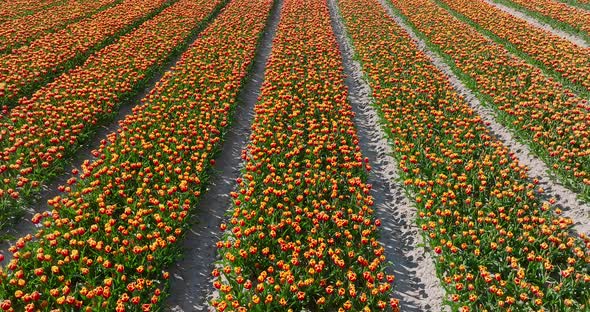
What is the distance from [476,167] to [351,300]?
5072 millimetres

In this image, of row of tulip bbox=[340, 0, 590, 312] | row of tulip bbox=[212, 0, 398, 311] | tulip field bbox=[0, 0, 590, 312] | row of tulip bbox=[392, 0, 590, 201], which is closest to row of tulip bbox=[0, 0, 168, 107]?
tulip field bbox=[0, 0, 590, 312]

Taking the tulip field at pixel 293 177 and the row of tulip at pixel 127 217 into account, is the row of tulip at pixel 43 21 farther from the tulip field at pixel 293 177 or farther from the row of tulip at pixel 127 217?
the row of tulip at pixel 127 217

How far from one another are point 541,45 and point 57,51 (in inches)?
815

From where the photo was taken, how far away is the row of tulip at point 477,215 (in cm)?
619

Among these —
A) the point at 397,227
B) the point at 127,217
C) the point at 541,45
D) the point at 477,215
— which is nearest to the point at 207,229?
the point at 127,217

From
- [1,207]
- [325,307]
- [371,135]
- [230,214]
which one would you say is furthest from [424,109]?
[1,207]

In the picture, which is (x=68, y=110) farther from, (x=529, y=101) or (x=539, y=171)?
(x=529, y=101)

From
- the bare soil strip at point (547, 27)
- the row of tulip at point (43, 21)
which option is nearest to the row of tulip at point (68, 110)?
the row of tulip at point (43, 21)

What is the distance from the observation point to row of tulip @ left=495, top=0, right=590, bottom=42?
21.0 m

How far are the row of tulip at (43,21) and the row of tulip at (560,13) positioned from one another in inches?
1044

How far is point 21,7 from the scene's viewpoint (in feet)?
74.7

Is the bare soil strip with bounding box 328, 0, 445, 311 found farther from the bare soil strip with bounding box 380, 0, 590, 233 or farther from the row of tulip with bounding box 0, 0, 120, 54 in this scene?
the row of tulip with bounding box 0, 0, 120, 54

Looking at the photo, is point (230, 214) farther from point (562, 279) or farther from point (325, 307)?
point (562, 279)

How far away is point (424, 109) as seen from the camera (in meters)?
12.4
